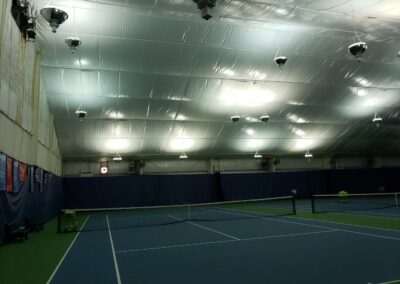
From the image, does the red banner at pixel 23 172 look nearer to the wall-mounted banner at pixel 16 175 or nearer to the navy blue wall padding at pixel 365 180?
the wall-mounted banner at pixel 16 175

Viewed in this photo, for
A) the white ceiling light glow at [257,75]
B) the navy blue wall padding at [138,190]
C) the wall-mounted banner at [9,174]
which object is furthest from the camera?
the navy blue wall padding at [138,190]

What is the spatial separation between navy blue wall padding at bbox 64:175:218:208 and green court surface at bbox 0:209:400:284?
1119 centimetres

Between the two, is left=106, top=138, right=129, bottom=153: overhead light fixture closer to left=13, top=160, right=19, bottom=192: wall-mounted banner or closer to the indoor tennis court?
the indoor tennis court

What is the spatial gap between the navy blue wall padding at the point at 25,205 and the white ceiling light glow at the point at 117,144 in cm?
433

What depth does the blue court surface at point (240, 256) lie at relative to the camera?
5.47 metres

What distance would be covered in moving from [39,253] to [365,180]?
2849 centimetres

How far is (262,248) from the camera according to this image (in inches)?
304

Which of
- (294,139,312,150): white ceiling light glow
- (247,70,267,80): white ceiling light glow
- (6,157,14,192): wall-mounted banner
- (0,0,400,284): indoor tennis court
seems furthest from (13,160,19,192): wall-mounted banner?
(294,139,312,150): white ceiling light glow

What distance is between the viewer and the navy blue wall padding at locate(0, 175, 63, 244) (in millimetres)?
9125

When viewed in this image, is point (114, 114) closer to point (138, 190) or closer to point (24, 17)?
point (138, 190)

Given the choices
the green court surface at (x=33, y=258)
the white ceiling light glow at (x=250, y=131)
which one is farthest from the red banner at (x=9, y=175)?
the white ceiling light glow at (x=250, y=131)

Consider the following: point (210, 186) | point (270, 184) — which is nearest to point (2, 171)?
point (210, 186)

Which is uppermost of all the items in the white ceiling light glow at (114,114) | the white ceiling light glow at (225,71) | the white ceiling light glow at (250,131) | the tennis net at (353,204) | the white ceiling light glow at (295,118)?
the white ceiling light glow at (225,71)

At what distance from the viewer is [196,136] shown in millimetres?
21812
